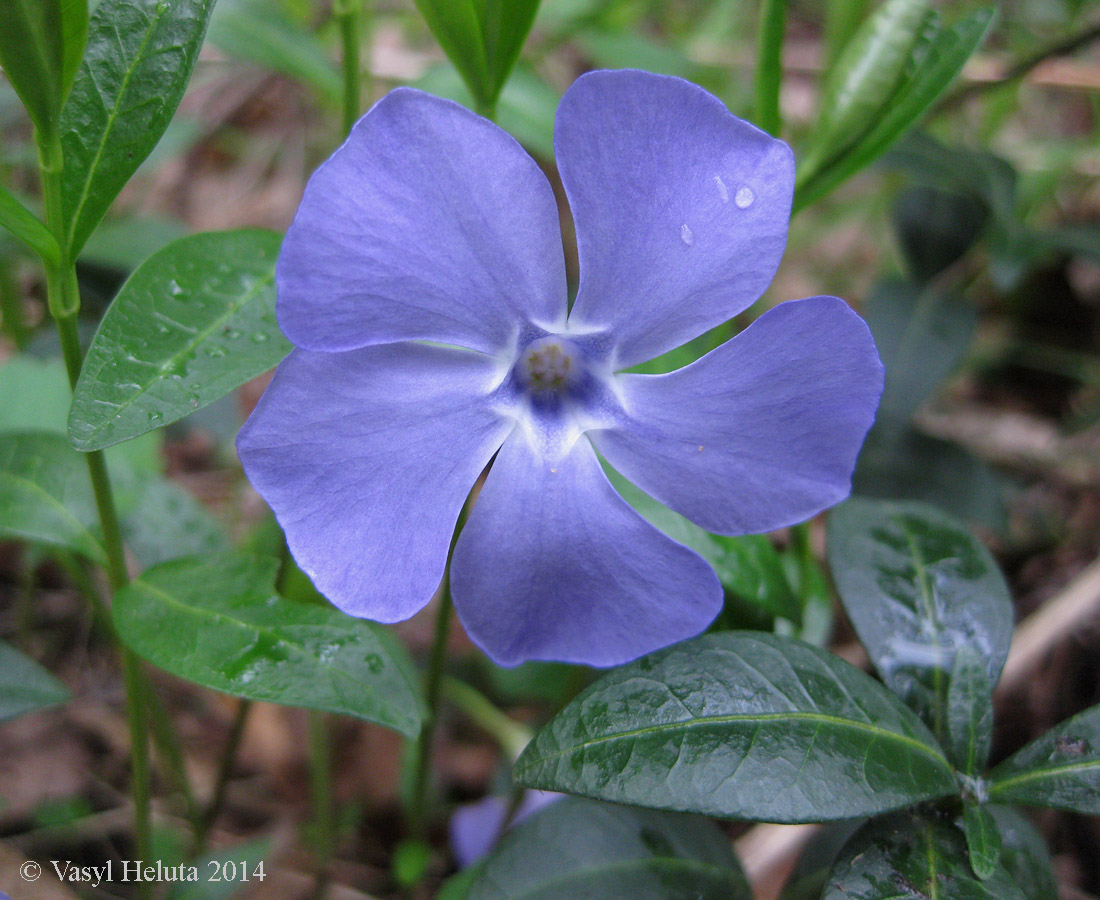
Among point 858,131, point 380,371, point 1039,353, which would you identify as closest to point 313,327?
point 380,371

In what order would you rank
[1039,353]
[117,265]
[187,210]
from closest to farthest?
[117,265]
[1039,353]
[187,210]

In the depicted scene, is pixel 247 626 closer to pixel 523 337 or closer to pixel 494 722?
pixel 523 337

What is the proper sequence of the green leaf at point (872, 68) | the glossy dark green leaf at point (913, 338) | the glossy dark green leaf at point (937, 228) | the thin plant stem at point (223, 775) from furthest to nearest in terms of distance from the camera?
1. the glossy dark green leaf at point (937, 228)
2. the glossy dark green leaf at point (913, 338)
3. the thin plant stem at point (223, 775)
4. the green leaf at point (872, 68)

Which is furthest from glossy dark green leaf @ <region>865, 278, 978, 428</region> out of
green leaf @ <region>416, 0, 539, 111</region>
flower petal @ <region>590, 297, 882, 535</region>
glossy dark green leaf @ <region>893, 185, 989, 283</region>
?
green leaf @ <region>416, 0, 539, 111</region>

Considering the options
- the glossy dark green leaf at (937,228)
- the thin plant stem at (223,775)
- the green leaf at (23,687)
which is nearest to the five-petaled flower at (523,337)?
the green leaf at (23,687)

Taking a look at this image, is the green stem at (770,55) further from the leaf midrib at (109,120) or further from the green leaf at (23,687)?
the green leaf at (23,687)

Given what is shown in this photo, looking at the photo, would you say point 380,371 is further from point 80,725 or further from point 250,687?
point 80,725
